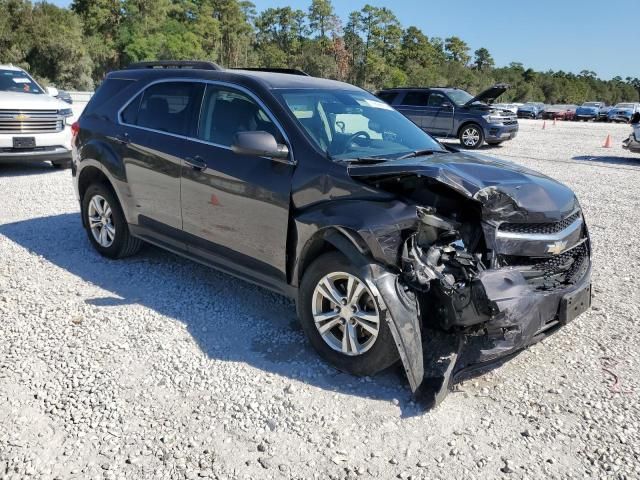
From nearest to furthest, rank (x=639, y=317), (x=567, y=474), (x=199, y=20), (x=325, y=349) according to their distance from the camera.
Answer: (x=567, y=474), (x=325, y=349), (x=639, y=317), (x=199, y=20)

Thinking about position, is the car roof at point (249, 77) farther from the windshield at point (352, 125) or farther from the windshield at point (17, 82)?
the windshield at point (17, 82)

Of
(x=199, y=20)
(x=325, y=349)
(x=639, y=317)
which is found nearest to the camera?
(x=325, y=349)

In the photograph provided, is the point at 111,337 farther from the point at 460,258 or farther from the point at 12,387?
the point at 460,258

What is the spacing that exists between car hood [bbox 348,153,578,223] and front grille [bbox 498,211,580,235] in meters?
0.04

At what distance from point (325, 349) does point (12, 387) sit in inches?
76.6

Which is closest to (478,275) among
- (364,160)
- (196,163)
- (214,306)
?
(364,160)

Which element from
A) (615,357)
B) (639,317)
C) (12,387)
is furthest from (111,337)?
(639,317)

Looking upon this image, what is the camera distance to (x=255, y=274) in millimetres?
4215

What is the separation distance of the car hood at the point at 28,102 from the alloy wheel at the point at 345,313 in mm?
8362

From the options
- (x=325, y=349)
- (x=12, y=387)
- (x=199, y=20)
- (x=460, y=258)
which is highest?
(x=199, y=20)

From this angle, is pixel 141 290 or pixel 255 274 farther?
pixel 141 290

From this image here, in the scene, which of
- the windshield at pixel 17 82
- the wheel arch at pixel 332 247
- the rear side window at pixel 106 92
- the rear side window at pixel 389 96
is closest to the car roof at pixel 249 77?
the rear side window at pixel 106 92

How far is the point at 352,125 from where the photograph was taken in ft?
14.6

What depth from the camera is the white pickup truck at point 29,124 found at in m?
9.64
